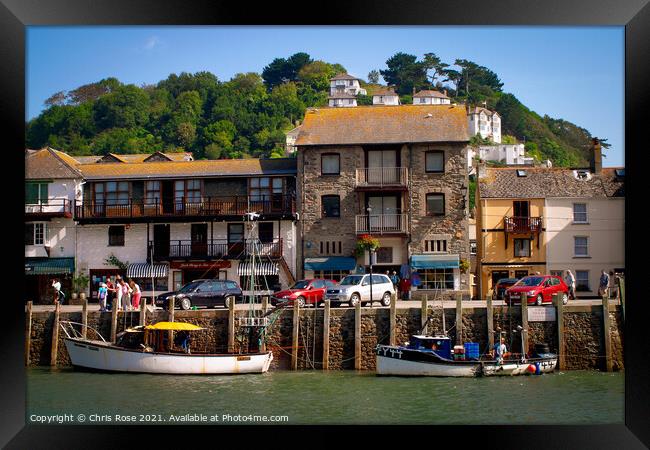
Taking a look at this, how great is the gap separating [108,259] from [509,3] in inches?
1003

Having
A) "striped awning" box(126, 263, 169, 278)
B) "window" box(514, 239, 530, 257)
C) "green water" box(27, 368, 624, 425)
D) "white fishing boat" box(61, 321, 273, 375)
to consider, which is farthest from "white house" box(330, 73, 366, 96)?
"green water" box(27, 368, 624, 425)

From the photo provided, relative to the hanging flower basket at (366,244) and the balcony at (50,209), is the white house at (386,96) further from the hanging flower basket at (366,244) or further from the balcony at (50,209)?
the balcony at (50,209)

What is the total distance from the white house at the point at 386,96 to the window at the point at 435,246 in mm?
29347

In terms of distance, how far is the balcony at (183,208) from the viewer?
39062 mm

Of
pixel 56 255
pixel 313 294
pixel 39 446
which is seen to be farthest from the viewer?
pixel 56 255

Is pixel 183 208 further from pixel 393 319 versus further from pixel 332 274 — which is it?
pixel 393 319

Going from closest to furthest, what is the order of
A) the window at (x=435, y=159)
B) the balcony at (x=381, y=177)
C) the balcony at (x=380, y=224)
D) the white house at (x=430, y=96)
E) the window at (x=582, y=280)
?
the window at (x=582, y=280) → the balcony at (x=380, y=224) → the balcony at (x=381, y=177) → the window at (x=435, y=159) → the white house at (x=430, y=96)

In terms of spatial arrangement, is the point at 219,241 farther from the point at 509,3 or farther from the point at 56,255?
the point at 509,3

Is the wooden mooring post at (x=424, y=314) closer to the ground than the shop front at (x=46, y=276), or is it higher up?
closer to the ground

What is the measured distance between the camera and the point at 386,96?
6994 centimetres

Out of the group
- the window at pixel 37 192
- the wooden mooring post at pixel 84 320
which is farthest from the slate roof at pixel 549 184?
the window at pixel 37 192

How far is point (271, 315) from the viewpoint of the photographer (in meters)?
30.3

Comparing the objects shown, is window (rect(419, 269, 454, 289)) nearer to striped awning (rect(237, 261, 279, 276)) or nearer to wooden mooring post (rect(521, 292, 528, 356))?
striped awning (rect(237, 261, 279, 276))
